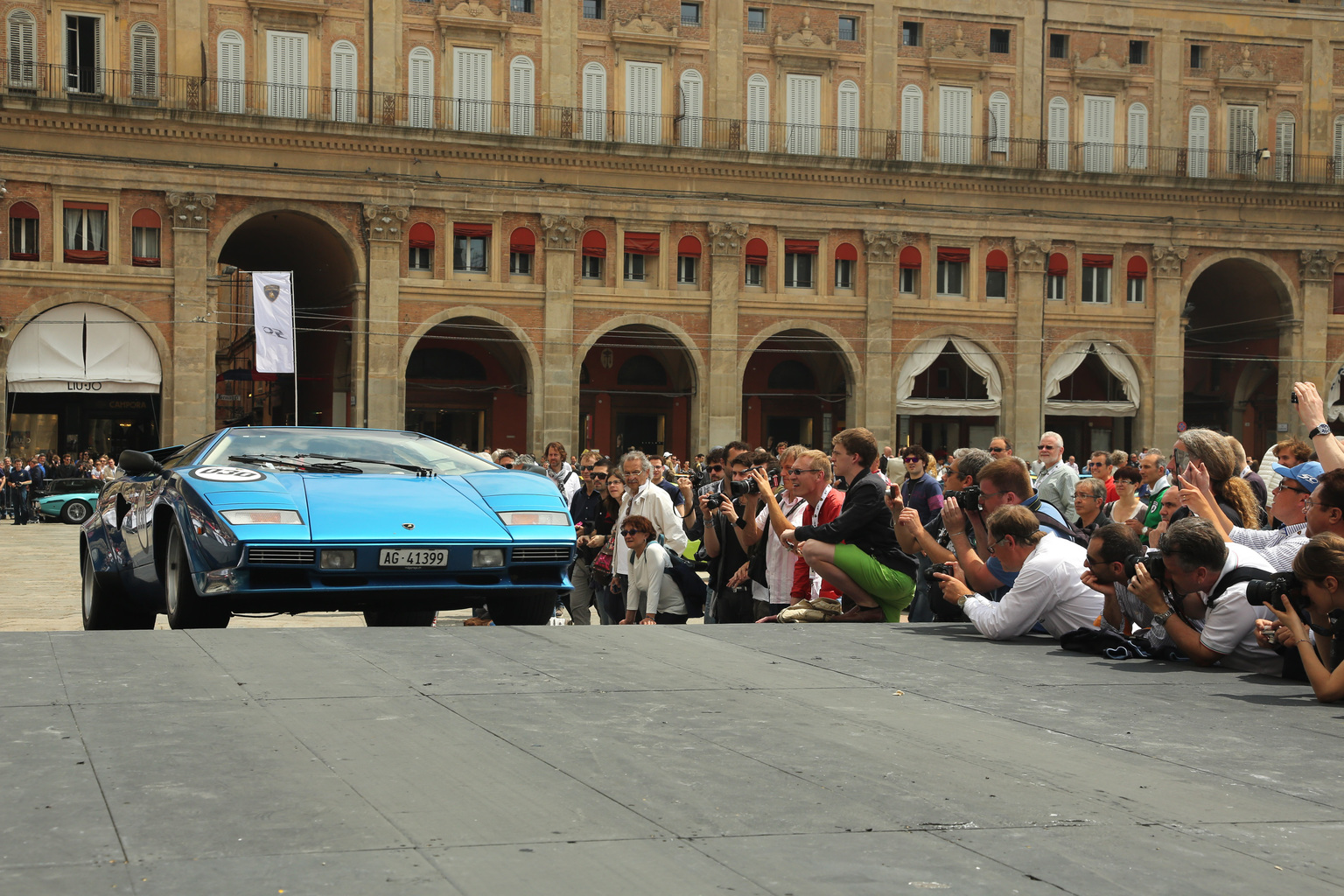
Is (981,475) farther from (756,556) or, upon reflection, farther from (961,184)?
(961,184)

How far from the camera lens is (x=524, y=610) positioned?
929 cm

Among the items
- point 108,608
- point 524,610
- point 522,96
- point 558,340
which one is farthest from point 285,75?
point 524,610

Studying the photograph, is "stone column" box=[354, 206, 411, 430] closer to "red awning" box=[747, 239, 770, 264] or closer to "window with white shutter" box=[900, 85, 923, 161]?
"red awning" box=[747, 239, 770, 264]

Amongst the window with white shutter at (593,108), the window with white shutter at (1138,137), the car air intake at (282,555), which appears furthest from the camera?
the window with white shutter at (1138,137)

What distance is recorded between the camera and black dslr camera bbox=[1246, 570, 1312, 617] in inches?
254

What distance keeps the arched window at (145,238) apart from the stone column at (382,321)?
553 cm

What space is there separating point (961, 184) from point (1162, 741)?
134 ft

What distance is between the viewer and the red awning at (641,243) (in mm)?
42531

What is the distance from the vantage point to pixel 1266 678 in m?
7.07

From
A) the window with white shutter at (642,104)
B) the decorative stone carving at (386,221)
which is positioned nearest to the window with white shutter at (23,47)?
the decorative stone carving at (386,221)

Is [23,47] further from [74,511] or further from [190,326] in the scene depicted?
[74,511]

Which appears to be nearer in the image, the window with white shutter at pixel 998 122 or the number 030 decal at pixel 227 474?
the number 030 decal at pixel 227 474

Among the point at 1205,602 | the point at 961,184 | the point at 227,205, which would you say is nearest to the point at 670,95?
the point at 961,184

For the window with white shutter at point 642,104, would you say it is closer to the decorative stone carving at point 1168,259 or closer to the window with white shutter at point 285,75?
the window with white shutter at point 285,75
